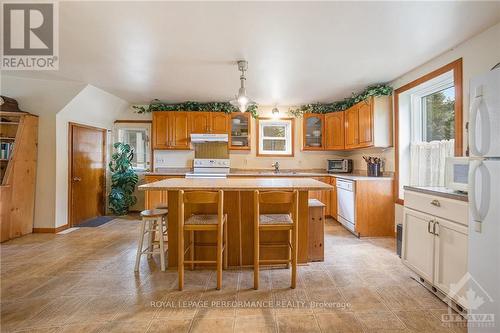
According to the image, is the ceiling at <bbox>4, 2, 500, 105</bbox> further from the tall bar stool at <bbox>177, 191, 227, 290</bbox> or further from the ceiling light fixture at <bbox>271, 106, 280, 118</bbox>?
the tall bar stool at <bbox>177, 191, 227, 290</bbox>

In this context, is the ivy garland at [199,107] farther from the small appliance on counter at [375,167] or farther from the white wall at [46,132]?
the small appliance on counter at [375,167]

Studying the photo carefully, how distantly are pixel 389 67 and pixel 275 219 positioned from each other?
2.58 metres

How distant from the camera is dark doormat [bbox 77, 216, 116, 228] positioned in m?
4.39

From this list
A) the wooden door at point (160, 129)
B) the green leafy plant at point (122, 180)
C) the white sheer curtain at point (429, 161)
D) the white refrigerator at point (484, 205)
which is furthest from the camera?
the wooden door at point (160, 129)

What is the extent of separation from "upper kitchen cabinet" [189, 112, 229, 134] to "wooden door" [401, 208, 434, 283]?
365 cm

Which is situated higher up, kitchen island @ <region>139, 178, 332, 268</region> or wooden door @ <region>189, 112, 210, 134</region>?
wooden door @ <region>189, 112, 210, 134</region>

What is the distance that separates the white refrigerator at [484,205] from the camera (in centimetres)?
145

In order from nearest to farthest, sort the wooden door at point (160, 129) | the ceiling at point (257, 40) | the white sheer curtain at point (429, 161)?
the ceiling at point (257, 40), the white sheer curtain at point (429, 161), the wooden door at point (160, 129)

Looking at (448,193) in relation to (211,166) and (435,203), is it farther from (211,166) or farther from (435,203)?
(211,166)

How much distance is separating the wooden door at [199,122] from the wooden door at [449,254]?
4.12 m

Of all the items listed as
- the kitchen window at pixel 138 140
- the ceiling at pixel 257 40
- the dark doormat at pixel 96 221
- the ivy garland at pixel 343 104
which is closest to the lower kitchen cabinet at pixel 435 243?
the ceiling at pixel 257 40

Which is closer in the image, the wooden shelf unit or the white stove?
the wooden shelf unit
